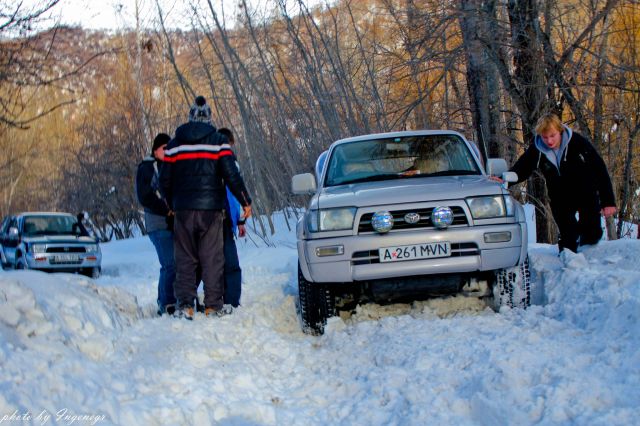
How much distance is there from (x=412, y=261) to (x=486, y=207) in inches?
30.5

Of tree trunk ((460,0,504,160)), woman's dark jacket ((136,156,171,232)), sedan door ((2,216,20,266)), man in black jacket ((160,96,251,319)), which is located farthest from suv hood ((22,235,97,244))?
man in black jacket ((160,96,251,319))

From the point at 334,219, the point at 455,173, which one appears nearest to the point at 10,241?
the point at 334,219

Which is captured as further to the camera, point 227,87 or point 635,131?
point 227,87

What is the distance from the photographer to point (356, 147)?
6.58 meters

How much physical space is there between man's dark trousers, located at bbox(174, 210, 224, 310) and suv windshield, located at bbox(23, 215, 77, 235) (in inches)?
447

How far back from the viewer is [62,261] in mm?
15258

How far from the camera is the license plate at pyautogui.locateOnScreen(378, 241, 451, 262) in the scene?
5.13 metres

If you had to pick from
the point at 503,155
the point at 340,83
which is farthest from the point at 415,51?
the point at 503,155

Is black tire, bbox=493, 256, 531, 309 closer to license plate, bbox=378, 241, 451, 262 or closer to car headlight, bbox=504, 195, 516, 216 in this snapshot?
car headlight, bbox=504, 195, 516, 216

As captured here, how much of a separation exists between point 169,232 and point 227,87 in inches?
521

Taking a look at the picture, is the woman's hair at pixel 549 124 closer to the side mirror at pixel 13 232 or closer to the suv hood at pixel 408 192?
the suv hood at pixel 408 192

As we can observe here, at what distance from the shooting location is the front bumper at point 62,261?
48.8 ft

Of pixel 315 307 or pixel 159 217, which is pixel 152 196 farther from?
pixel 315 307

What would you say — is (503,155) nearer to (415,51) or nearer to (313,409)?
(415,51)
